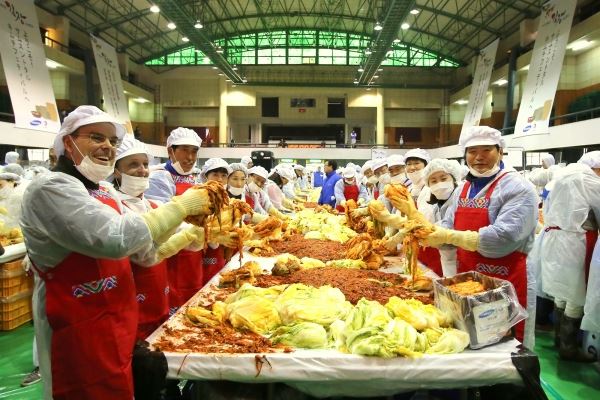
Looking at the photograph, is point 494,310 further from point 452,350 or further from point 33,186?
point 33,186

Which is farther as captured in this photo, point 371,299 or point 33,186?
point 371,299

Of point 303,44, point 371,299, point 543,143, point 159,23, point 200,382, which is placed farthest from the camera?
point 303,44

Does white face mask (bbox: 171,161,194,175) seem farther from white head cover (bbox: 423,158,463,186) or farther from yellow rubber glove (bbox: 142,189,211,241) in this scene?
white head cover (bbox: 423,158,463,186)

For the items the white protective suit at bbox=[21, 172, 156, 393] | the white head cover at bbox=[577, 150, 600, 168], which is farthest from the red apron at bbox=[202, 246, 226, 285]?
the white head cover at bbox=[577, 150, 600, 168]

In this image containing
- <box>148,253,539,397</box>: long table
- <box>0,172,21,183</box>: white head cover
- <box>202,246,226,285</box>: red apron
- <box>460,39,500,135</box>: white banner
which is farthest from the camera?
<box>460,39,500,135</box>: white banner

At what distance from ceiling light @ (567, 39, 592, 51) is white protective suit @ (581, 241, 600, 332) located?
597 inches

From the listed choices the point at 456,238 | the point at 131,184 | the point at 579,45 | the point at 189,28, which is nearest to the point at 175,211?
the point at 131,184

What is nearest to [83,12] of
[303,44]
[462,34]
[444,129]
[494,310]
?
[303,44]

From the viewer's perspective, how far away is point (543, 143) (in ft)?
48.1

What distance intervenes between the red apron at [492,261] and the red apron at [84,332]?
88.6 inches

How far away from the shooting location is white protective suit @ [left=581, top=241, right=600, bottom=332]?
13.3 ft

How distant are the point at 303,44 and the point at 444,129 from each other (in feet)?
35.5

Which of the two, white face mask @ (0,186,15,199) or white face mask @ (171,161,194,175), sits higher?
white face mask @ (171,161,194,175)

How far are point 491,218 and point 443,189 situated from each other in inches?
33.3
